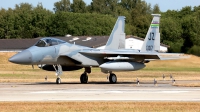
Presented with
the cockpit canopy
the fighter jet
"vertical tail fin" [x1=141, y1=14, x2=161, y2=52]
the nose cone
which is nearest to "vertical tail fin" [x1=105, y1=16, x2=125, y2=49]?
the fighter jet

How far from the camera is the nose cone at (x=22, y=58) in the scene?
1097 inches

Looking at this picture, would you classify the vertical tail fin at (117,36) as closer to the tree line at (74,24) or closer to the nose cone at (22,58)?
the nose cone at (22,58)

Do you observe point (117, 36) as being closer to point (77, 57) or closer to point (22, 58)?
point (77, 57)

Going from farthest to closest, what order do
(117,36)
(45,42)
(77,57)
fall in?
(117,36) → (77,57) → (45,42)

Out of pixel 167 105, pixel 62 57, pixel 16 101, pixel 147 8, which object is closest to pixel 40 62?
pixel 62 57

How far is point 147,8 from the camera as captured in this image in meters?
138

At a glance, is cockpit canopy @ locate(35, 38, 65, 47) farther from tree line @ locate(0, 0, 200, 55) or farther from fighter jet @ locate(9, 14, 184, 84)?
tree line @ locate(0, 0, 200, 55)

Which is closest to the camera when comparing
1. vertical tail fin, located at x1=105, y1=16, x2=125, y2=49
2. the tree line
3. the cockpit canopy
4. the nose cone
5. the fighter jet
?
the nose cone

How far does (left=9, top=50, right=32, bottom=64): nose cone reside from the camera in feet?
91.5

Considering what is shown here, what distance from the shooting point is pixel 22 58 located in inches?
1102

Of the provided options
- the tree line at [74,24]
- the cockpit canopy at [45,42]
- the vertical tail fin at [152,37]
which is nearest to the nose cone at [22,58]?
the cockpit canopy at [45,42]

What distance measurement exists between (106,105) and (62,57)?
1318 cm

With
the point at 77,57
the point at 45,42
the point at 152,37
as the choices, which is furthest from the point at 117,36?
the point at 45,42

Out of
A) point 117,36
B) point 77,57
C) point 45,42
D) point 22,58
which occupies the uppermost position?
point 117,36
